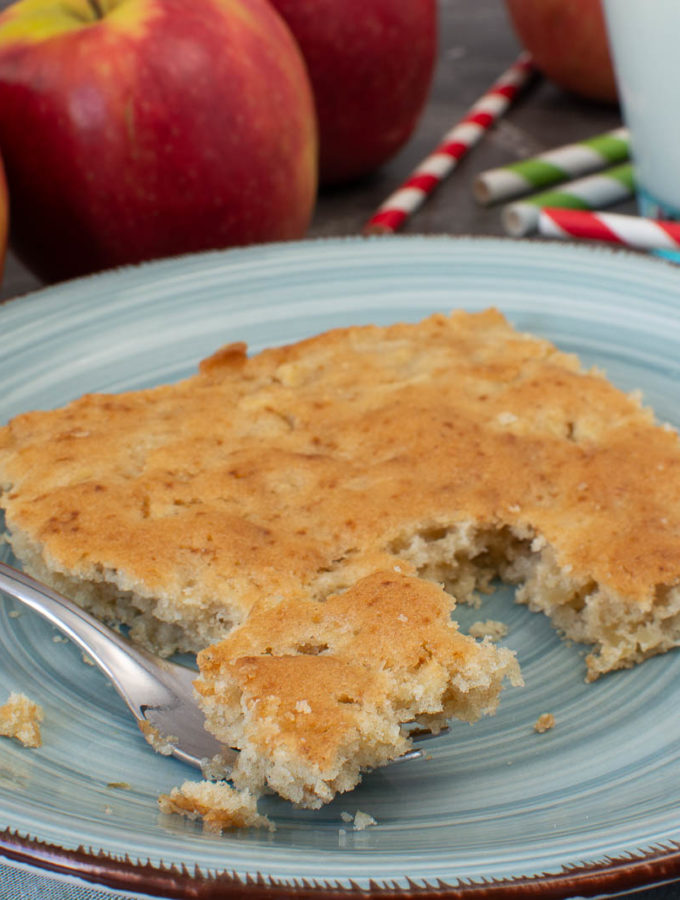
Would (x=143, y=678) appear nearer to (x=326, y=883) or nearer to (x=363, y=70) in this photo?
(x=326, y=883)

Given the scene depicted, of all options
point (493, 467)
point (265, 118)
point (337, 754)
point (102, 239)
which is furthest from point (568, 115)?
point (337, 754)

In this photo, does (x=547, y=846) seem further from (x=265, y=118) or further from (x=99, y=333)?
(x=265, y=118)

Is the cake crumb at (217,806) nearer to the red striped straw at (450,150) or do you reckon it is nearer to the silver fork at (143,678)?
the silver fork at (143,678)

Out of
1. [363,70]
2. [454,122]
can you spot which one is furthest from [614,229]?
[454,122]

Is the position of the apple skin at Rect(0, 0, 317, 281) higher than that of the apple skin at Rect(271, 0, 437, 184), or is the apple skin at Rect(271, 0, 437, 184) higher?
the apple skin at Rect(0, 0, 317, 281)

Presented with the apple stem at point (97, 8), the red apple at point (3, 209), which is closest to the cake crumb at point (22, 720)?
the red apple at point (3, 209)

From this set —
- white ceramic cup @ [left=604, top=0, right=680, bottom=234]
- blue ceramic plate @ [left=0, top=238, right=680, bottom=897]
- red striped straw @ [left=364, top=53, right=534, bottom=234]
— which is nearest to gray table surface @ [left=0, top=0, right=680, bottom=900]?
red striped straw @ [left=364, top=53, right=534, bottom=234]

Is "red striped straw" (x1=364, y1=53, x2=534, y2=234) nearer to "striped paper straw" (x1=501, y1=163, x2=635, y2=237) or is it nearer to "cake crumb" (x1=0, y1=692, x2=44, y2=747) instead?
"striped paper straw" (x1=501, y1=163, x2=635, y2=237)

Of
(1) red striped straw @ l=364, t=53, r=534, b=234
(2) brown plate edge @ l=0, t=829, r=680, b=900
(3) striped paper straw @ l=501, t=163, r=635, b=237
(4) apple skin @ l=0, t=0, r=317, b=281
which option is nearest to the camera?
(2) brown plate edge @ l=0, t=829, r=680, b=900
